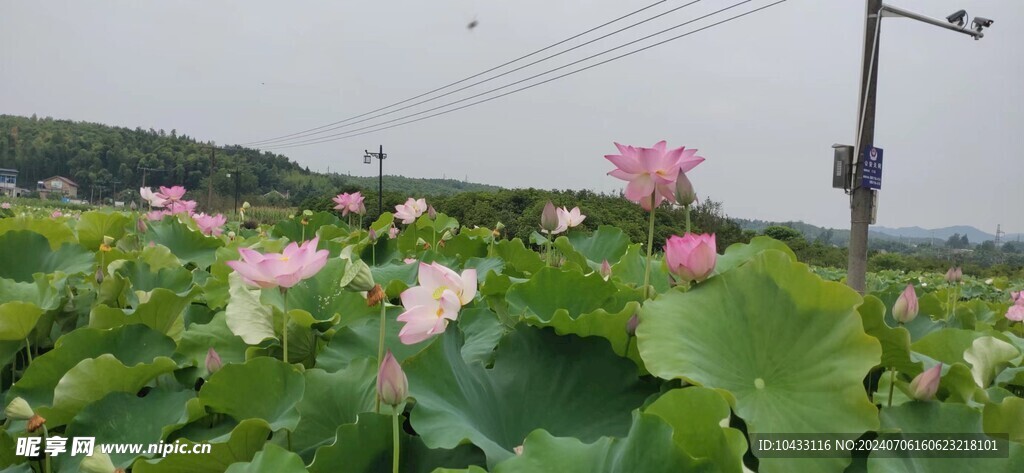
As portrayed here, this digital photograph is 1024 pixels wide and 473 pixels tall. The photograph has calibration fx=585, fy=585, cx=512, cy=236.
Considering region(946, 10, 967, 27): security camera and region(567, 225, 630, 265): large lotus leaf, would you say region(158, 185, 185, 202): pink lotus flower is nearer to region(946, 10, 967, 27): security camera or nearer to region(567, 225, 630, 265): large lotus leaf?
region(567, 225, 630, 265): large lotus leaf

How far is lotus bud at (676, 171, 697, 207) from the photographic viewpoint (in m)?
0.67

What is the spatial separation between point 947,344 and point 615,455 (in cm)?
51

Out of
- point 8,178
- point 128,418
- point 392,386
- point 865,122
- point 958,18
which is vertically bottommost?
point 128,418

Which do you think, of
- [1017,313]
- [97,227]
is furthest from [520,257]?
[1017,313]

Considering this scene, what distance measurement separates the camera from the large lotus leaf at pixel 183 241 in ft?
4.94

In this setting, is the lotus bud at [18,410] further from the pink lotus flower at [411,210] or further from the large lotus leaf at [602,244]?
the pink lotus flower at [411,210]

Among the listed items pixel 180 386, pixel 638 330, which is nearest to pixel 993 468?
pixel 638 330

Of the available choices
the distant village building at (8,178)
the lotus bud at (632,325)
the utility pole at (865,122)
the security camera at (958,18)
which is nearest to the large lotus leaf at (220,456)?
the lotus bud at (632,325)

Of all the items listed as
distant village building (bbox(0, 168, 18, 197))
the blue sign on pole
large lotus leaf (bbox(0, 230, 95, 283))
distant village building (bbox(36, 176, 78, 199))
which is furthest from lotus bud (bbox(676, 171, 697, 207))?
distant village building (bbox(0, 168, 18, 197))

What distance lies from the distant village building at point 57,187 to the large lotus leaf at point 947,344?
5047 centimetres

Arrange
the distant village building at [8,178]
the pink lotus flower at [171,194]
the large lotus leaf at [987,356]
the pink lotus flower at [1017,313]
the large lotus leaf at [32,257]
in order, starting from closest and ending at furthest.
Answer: the large lotus leaf at [987,356] < the large lotus leaf at [32,257] < the pink lotus flower at [1017,313] < the pink lotus flower at [171,194] < the distant village building at [8,178]

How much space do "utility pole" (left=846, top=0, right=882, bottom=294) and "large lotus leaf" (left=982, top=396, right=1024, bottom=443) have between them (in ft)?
24.3

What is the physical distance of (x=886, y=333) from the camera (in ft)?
1.86

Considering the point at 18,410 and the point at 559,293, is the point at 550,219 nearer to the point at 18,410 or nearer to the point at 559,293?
the point at 559,293
